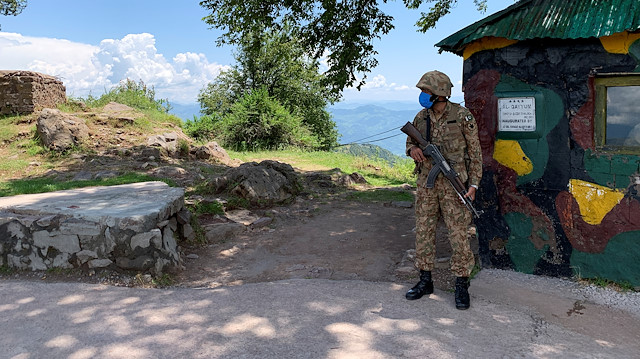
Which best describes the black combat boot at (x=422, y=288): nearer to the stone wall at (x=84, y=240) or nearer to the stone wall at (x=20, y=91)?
the stone wall at (x=84, y=240)

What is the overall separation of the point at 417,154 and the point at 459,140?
36 centimetres

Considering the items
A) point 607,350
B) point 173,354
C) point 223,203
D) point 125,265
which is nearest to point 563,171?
point 607,350

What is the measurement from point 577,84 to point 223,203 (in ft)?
16.7

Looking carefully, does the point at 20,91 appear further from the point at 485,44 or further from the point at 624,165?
the point at 624,165

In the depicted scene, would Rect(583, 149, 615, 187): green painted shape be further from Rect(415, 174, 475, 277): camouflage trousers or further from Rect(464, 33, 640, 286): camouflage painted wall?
Rect(415, 174, 475, 277): camouflage trousers

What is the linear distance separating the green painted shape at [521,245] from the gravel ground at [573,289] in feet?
0.33

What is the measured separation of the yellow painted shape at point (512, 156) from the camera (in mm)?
4430

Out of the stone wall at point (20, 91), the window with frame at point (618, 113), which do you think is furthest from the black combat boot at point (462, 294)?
the stone wall at point (20, 91)

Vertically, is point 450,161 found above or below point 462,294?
above

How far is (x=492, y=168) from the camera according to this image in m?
4.59

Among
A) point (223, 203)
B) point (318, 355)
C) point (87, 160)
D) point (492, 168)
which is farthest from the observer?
point (87, 160)

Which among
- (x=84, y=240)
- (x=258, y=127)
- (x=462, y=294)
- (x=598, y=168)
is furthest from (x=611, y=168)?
(x=258, y=127)

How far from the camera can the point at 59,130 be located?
1127cm

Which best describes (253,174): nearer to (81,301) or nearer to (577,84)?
(81,301)
